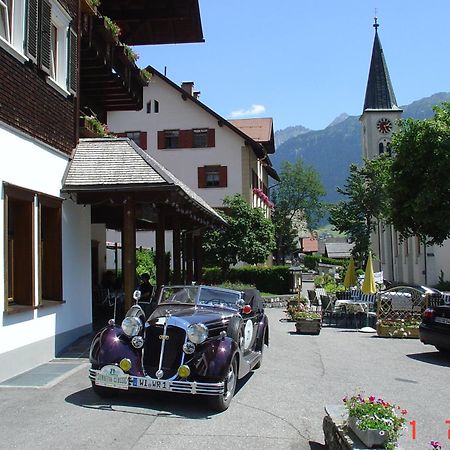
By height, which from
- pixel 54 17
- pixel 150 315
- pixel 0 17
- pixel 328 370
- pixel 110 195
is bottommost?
pixel 328 370

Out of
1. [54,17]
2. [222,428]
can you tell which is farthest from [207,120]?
[222,428]

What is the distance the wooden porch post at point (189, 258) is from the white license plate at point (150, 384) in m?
14.4

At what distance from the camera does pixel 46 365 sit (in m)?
10.0

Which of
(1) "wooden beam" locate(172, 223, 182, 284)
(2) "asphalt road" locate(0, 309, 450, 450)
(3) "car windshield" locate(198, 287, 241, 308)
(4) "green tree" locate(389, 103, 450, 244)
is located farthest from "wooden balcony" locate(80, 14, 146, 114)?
(4) "green tree" locate(389, 103, 450, 244)

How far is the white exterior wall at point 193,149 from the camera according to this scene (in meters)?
38.8

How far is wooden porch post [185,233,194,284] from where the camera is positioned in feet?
71.5

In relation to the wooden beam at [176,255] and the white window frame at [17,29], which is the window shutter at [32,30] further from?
the wooden beam at [176,255]

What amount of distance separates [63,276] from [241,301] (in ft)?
12.3

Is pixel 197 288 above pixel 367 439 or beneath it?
above

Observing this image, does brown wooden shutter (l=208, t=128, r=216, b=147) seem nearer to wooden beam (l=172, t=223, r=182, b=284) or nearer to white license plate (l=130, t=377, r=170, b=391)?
wooden beam (l=172, t=223, r=182, b=284)

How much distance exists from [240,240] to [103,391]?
78.1 feet

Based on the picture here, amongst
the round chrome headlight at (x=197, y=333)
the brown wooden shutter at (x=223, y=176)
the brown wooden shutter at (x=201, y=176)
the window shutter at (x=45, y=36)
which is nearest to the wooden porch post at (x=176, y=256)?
the window shutter at (x=45, y=36)

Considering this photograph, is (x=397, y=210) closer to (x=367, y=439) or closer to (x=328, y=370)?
(x=328, y=370)

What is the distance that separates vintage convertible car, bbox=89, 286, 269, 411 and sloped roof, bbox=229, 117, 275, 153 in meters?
40.2
